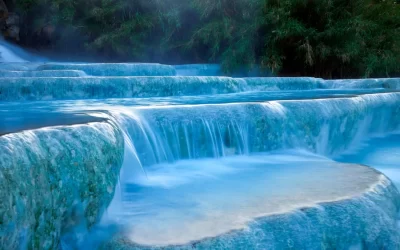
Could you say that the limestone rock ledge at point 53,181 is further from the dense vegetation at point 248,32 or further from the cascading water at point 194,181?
the dense vegetation at point 248,32

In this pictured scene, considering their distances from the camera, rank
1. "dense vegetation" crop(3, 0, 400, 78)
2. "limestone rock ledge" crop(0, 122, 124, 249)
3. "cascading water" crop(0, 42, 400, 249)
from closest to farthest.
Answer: "limestone rock ledge" crop(0, 122, 124, 249)
"cascading water" crop(0, 42, 400, 249)
"dense vegetation" crop(3, 0, 400, 78)

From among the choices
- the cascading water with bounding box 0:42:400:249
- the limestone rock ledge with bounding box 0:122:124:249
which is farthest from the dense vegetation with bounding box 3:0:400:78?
the limestone rock ledge with bounding box 0:122:124:249

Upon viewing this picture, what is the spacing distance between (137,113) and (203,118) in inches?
21.2

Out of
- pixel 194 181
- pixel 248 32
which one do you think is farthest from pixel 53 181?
pixel 248 32

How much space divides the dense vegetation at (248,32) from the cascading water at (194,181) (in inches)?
197

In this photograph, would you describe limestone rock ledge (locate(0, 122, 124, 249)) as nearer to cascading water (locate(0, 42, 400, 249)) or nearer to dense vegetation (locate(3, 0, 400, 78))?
cascading water (locate(0, 42, 400, 249))

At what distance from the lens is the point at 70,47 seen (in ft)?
39.2

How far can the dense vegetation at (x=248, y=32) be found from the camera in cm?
904

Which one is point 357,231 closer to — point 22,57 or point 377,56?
point 377,56

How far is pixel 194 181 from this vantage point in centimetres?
281

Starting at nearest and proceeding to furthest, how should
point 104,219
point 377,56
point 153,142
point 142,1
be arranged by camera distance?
point 104,219, point 153,142, point 377,56, point 142,1

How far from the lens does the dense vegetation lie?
904 centimetres

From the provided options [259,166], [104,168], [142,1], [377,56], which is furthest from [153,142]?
[142,1]

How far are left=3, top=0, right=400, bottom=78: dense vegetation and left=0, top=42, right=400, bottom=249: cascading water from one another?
5.00 metres
